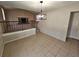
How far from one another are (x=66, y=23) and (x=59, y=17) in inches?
28.9

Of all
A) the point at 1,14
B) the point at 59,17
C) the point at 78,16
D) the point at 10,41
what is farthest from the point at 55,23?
Result: the point at 1,14

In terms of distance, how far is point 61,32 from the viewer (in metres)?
4.34

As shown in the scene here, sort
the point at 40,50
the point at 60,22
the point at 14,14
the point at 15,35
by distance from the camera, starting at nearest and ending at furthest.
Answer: the point at 40,50, the point at 15,35, the point at 60,22, the point at 14,14


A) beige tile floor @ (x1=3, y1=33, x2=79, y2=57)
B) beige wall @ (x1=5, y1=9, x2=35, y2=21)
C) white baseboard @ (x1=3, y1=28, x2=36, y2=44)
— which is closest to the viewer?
beige tile floor @ (x1=3, y1=33, x2=79, y2=57)

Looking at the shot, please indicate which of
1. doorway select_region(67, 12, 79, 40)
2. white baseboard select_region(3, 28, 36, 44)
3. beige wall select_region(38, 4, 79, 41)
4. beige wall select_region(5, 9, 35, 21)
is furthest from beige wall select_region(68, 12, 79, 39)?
beige wall select_region(5, 9, 35, 21)

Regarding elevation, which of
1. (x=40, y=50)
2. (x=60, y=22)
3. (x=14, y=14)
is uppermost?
(x=14, y=14)

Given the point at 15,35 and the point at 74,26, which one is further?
the point at 74,26

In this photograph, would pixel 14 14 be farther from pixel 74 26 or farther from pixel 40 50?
pixel 74 26

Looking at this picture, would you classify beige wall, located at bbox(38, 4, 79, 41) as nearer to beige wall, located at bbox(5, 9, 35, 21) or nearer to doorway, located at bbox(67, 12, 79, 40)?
doorway, located at bbox(67, 12, 79, 40)

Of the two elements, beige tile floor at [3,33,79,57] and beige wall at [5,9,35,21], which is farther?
beige wall at [5,9,35,21]

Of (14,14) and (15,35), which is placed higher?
(14,14)

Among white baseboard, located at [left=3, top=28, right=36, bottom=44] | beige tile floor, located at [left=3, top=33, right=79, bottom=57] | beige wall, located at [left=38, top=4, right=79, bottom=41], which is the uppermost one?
beige wall, located at [left=38, top=4, right=79, bottom=41]

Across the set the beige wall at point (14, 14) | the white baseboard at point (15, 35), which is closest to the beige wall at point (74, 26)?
the white baseboard at point (15, 35)

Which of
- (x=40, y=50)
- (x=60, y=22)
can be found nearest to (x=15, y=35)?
(x=40, y=50)
